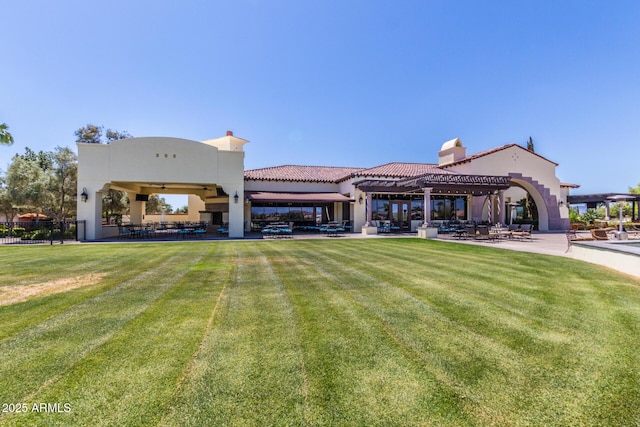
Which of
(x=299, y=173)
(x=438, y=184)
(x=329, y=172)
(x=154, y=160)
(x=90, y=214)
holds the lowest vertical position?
(x=90, y=214)

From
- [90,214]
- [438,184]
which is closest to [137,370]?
[438,184]

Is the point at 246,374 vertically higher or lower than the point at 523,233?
lower

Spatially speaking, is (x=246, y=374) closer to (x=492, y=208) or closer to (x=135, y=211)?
(x=492, y=208)

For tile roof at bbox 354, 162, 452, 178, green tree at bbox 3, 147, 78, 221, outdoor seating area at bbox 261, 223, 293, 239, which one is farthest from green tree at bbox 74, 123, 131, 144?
tile roof at bbox 354, 162, 452, 178

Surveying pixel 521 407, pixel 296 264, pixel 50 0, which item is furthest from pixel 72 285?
pixel 50 0

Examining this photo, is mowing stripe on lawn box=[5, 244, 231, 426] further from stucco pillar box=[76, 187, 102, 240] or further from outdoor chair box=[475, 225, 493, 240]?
stucco pillar box=[76, 187, 102, 240]

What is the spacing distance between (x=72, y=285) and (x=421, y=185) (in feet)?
66.8

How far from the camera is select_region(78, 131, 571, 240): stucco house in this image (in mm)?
21672

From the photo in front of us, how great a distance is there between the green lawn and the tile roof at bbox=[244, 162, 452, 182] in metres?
20.9

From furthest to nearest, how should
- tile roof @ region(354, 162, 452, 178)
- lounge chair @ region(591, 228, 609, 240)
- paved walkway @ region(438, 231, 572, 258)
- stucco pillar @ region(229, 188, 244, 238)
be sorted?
tile roof @ region(354, 162, 452, 178) < stucco pillar @ region(229, 188, 244, 238) < lounge chair @ region(591, 228, 609, 240) < paved walkway @ region(438, 231, 572, 258)

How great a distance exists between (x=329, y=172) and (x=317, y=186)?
163 inches

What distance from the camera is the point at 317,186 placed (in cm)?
2973

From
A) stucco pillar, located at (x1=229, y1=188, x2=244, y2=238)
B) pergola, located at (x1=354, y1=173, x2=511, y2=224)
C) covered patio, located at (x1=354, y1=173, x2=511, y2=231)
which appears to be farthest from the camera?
covered patio, located at (x1=354, y1=173, x2=511, y2=231)

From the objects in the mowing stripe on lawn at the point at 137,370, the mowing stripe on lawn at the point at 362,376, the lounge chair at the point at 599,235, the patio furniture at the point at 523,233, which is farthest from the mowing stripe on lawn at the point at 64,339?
the patio furniture at the point at 523,233
